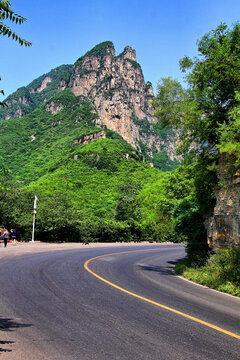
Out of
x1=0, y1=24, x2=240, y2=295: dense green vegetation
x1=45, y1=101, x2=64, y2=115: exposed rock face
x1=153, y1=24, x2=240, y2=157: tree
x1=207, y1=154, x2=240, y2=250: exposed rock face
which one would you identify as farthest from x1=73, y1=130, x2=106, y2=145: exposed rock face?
x1=207, y1=154, x2=240, y2=250: exposed rock face

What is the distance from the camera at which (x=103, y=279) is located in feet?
36.3

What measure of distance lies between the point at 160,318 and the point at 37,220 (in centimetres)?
3265

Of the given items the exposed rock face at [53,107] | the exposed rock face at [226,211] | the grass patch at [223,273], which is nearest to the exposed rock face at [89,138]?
the exposed rock face at [53,107]

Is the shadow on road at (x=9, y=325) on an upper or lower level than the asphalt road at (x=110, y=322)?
upper

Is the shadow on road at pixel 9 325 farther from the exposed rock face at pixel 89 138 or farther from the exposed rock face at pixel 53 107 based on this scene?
the exposed rock face at pixel 53 107

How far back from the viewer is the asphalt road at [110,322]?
430cm

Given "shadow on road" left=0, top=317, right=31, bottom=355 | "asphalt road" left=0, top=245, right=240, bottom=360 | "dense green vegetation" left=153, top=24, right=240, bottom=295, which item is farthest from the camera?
"dense green vegetation" left=153, top=24, right=240, bottom=295

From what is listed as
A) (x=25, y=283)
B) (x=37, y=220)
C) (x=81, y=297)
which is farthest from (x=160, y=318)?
(x=37, y=220)

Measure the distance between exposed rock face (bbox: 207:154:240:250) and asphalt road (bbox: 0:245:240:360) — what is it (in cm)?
321

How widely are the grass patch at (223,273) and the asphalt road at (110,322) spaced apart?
0.83 m

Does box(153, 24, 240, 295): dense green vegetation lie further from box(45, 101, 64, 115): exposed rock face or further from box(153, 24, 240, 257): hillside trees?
box(45, 101, 64, 115): exposed rock face

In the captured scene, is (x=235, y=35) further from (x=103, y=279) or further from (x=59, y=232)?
(x=59, y=232)

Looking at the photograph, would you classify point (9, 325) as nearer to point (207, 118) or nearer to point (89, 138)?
point (207, 118)

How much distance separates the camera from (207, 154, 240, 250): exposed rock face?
38.9 ft
